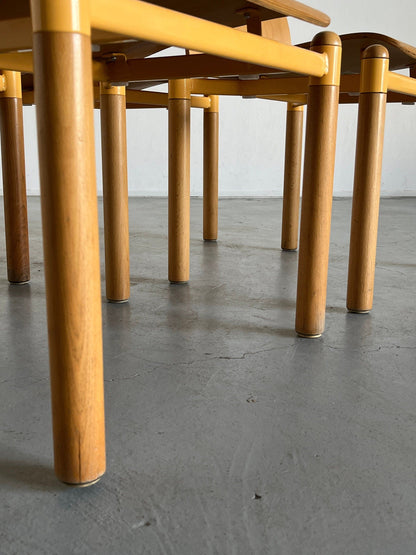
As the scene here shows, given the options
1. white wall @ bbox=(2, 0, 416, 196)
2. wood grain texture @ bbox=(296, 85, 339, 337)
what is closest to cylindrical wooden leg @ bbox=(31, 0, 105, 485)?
wood grain texture @ bbox=(296, 85, 339, 337)

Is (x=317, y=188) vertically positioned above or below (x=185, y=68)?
below

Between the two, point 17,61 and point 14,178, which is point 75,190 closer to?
point 17,61

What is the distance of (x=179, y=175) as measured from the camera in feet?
5.39

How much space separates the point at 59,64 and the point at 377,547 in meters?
0.56

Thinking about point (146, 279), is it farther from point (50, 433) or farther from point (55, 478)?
point (55, 478)

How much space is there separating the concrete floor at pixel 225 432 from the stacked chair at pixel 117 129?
0.07m

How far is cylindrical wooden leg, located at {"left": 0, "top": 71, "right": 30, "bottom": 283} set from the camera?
161 centimetres

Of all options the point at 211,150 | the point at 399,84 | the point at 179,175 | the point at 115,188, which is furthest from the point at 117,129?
the point at 211,150

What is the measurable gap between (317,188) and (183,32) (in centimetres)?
55

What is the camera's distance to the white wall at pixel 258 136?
4.38m

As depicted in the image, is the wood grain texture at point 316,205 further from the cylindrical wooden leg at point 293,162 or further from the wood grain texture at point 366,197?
the cylindrical wooden leg at point 293,162

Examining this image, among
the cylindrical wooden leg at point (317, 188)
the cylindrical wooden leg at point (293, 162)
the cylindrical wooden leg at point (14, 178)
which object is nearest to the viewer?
the cylindrical wooden leg at point (317, 188)

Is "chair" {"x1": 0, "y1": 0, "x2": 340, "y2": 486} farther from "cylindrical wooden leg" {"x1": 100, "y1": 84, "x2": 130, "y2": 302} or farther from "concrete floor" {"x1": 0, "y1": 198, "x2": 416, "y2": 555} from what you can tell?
"cylindrical wooden leg" {"x1": 100, "y1": 84, "x2": 130, "y2": 302}

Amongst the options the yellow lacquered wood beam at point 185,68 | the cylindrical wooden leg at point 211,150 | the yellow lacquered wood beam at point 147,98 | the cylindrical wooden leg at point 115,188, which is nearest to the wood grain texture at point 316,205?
the yellow lacquered wood beam at point 185,68
